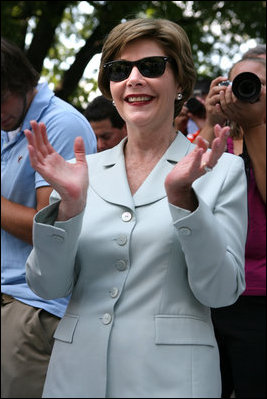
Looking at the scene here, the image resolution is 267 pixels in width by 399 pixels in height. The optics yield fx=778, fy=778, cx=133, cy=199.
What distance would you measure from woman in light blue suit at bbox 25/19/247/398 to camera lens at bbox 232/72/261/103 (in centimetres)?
59

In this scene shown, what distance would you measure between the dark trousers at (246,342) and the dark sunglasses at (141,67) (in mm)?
1148

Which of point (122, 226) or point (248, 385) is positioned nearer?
point (122, 226)

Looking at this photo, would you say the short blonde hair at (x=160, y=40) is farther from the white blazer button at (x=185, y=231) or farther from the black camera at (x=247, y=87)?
the white blazer button at (x=185, y=231)

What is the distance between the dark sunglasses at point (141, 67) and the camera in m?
2.61

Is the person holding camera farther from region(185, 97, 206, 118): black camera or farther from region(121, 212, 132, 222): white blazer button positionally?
region(185, 97, 206, 118): black camera

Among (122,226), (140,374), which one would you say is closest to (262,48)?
(122,226)

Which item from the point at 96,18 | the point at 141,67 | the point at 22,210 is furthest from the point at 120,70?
the point at 96,18

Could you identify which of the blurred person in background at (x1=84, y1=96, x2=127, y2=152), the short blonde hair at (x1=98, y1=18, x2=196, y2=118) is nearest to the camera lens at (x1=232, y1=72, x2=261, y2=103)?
the short blonde hair at (x1=98, y1=18, x2=196, y2=118)

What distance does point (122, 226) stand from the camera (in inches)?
97.9

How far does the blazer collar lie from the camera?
2.52 m

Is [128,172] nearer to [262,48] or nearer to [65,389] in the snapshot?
[65,389]

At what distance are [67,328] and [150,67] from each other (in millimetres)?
903

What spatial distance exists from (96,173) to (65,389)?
744 mm

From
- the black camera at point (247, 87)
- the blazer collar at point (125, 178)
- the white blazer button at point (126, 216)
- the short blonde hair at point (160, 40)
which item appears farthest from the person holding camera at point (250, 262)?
the white blazer button at point (126, 216)
